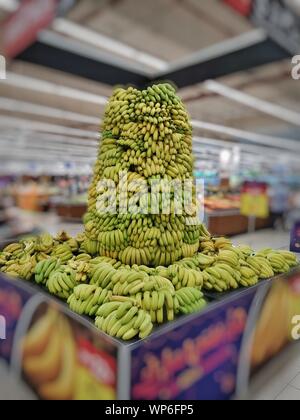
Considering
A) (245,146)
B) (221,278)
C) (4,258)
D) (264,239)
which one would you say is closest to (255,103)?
(264,239)

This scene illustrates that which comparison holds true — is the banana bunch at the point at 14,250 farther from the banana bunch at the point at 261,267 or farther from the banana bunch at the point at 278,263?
the banana bunch at the point at 278,263

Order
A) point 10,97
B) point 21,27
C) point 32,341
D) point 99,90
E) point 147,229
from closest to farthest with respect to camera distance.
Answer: point 32,341 → point 147,229 → point 21,27 → point 99,90 → point 10,97

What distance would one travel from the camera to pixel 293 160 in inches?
901

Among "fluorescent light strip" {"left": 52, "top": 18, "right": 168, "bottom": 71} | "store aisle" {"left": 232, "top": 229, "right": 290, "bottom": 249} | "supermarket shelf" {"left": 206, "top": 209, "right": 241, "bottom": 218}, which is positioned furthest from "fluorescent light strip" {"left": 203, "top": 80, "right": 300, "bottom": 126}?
"store aisle" {"left": 232, "top": 229, "right": 290, "bottom": 249}

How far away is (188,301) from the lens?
1917 mm

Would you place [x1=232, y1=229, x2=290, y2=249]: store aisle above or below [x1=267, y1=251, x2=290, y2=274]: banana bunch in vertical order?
below

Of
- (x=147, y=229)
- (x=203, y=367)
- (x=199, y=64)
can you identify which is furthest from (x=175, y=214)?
(x=199, y=64)

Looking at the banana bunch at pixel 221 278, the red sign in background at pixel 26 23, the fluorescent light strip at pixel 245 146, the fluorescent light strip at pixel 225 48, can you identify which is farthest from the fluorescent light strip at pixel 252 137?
the banana bunch at pixel 221 278

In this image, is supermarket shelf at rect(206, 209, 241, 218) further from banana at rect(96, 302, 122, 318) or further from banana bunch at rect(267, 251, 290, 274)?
banana at rect(96, 302, 122, 318)

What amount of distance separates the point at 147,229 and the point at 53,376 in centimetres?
108

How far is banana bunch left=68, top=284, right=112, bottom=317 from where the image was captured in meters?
1.88

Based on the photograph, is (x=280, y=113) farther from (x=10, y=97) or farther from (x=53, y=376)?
(x=53, y=376)

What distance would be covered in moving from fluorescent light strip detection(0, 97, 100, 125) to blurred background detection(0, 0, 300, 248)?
0.04m
